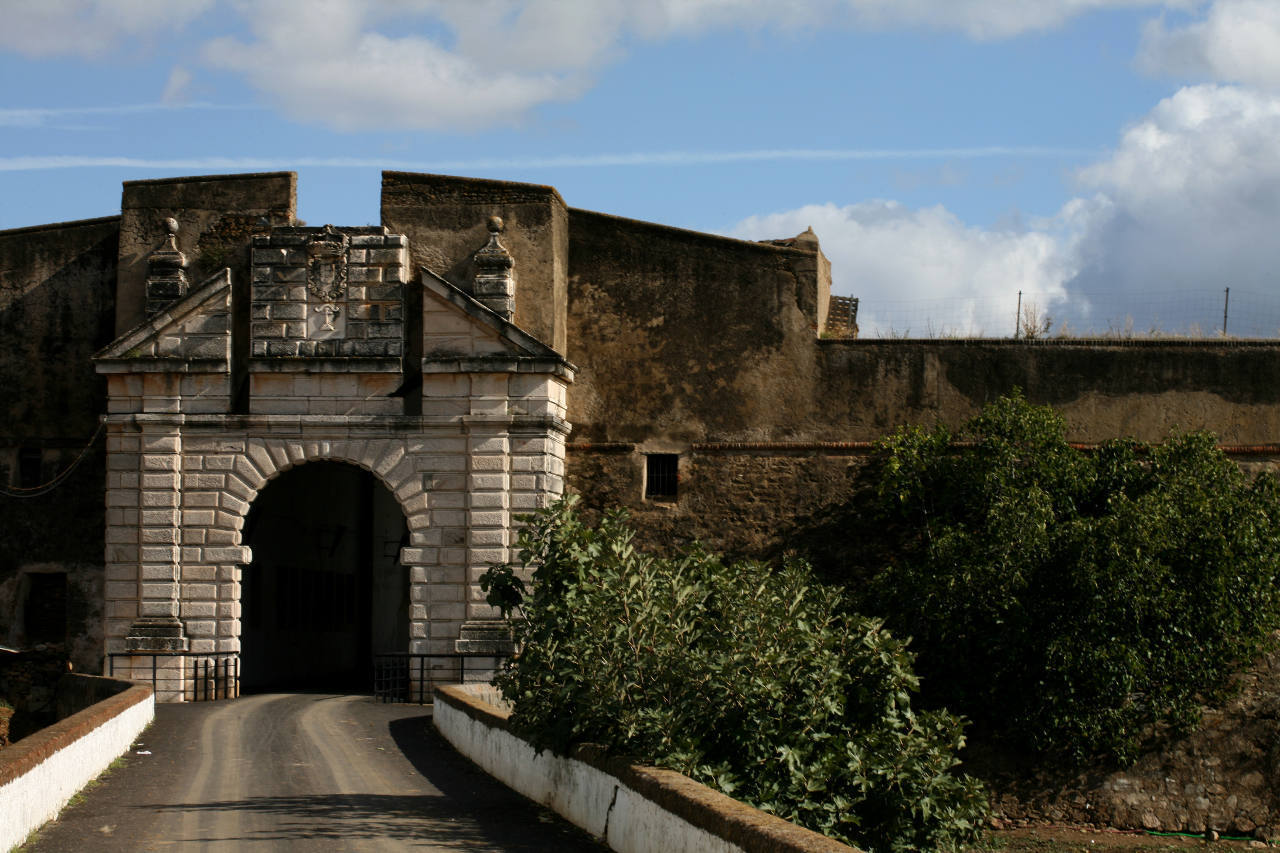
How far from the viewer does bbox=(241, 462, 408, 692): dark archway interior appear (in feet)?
82.8

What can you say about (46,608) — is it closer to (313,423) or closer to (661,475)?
(313,423)

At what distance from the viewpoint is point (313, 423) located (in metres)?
21.4

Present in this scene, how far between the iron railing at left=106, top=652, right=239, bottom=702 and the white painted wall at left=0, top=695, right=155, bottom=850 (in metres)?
4.80

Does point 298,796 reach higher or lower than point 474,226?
lower

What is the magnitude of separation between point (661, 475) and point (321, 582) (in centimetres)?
928

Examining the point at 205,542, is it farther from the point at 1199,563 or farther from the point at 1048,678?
the point at 1199,563

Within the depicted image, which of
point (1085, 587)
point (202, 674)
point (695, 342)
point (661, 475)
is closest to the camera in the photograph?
point (1085, 587)

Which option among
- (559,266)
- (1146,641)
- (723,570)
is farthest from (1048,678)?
(559,266)

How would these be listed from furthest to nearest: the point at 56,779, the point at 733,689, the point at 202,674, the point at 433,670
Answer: the point at 202,674, the point at 433,670, the point at 733,689, the point at 56,779

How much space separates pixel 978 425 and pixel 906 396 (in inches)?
59.8

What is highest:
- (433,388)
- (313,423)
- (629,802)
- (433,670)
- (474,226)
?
(474,226)

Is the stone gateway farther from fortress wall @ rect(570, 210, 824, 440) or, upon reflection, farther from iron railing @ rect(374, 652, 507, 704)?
iron railing @ rect(374, 652, 507, 704)

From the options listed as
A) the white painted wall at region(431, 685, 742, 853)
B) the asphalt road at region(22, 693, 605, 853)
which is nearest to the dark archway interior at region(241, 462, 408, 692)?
the asphalt road at region(22, 693, 605, 853)

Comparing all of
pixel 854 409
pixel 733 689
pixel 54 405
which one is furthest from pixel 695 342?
pixel 733 689
